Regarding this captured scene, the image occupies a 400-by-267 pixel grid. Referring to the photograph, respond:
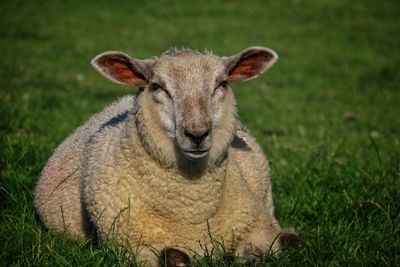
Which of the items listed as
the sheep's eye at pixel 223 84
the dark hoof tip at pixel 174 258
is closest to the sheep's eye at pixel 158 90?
the sheep's eye at pixel 223 84

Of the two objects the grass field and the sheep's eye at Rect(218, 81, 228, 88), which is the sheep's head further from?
the grass field

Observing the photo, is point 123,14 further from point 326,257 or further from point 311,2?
point 326,257

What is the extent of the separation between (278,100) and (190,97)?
7675 millimetres

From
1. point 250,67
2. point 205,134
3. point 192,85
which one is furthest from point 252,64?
point 205,134

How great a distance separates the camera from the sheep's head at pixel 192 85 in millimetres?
3645

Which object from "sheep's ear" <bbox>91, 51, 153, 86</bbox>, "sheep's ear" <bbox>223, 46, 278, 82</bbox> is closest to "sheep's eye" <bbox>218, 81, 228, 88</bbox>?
"sheep's ear" <bbox>223, 46, 278, 82</bbox>

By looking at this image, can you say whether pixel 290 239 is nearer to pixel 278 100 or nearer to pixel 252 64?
pixel 252 64

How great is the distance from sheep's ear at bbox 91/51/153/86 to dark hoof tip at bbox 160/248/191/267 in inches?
43.8

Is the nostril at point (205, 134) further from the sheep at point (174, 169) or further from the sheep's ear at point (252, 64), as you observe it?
the sheep's ear at point (252, 64)

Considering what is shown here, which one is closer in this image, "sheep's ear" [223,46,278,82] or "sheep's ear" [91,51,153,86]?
"sheep's ear" [91,51,153,86]

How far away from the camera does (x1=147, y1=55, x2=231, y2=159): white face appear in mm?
3615

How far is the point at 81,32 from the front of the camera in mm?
16531

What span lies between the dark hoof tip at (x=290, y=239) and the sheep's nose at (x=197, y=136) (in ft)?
3.23

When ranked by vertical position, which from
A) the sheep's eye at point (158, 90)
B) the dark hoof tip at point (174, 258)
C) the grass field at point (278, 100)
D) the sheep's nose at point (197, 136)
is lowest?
the grass field at point (278, 100)
